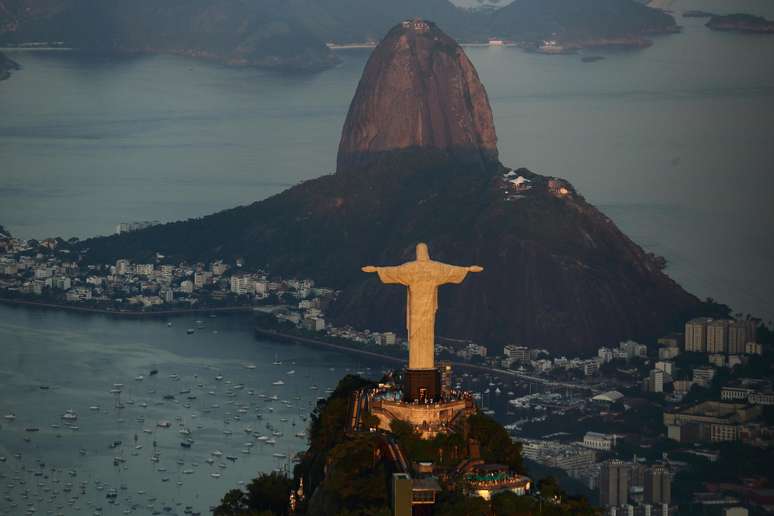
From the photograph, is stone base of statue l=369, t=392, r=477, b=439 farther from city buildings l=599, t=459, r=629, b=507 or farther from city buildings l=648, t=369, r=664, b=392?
city buildings l=648, t=369, r=664, b=392

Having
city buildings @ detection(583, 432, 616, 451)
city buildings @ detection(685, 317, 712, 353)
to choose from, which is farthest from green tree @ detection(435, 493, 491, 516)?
city buildings @ detection(685, 317, 712, 353)

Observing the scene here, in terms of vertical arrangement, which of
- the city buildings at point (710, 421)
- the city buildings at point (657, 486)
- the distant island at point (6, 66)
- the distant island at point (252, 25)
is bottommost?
the city buildings at point (710, 421)

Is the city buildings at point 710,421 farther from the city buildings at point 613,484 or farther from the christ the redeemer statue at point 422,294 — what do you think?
Result: the christ the redeemer statue at point 422,294

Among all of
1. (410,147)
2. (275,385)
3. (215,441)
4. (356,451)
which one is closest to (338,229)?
(410,147)

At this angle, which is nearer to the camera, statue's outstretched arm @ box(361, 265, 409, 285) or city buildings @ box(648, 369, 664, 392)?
statue's outstretched arm @ box(361, 265, 409, 285)

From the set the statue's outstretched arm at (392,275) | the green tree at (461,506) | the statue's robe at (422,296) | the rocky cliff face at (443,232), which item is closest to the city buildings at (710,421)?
the rocky cliff face at (443,232)

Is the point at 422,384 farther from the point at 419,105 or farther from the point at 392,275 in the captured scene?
the point at 419,105

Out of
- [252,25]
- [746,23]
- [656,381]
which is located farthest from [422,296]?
[252,25]
